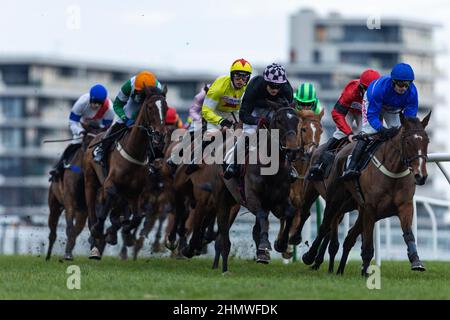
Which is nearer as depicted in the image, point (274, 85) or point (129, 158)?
point (274, 85)

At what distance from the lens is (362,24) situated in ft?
357

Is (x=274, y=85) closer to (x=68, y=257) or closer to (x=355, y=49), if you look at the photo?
(x=68, y=257)

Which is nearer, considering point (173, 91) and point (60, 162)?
point (60, 162)

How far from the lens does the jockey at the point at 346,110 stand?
14758 millimetres

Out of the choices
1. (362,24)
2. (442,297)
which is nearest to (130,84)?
(442,297)

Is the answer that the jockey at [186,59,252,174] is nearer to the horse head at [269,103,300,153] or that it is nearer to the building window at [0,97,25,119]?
the horse head at [269,103,300,153]

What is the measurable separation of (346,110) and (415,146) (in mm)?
2700

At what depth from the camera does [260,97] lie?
44.9ft

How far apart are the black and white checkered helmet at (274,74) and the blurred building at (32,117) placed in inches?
2934

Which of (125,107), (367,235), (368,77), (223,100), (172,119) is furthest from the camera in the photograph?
(172,119)

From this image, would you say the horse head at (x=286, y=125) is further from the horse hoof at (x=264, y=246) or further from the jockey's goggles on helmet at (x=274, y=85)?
the horse hoof at (x=264, y=246)

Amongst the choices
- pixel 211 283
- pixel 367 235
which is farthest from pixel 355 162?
pixel 211 283

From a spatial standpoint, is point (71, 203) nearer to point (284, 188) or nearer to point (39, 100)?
point (284, 188)
